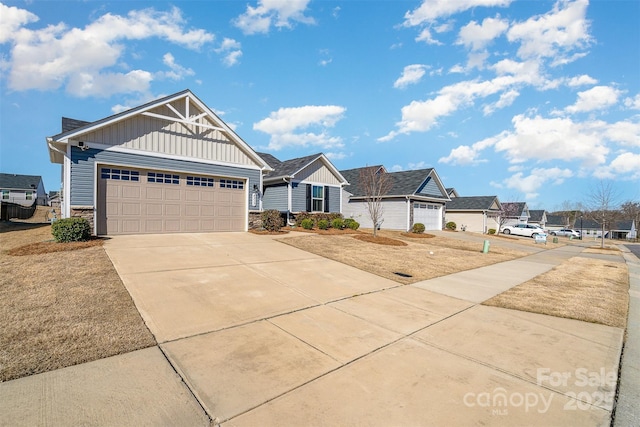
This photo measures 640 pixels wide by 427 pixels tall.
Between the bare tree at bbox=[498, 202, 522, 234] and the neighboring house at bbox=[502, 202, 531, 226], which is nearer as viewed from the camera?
the bare tree at bbox=[498, 202, 522, 234]

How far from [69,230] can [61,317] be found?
696 cm

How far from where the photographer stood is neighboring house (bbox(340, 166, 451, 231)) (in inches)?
1000

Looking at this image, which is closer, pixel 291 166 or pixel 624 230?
pixel 291 166

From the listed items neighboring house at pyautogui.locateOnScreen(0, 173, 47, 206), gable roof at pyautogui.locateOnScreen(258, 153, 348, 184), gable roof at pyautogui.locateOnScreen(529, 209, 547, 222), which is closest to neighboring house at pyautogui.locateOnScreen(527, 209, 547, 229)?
gable roof at pyautogui.locateOnScreen(529, 209, 547, 222)

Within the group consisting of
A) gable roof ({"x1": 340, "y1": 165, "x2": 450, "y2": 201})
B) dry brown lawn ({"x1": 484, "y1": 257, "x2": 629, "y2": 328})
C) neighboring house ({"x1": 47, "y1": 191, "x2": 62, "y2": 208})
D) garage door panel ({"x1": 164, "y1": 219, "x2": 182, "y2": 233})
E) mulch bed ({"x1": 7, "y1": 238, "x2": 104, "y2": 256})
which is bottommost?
dry brown lawn ({"x1": 484, "y1": 257, "x2": 629, "y2": 328})

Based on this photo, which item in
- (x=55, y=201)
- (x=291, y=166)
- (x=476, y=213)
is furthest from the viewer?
(x=476, y=213)

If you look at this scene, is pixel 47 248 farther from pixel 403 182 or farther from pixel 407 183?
pixel 403 182

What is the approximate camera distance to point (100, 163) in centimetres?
1164

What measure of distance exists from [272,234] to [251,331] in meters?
10.4

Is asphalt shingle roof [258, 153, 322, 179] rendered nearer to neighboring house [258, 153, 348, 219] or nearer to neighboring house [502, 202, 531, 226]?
neighboring house [258, 153, 348, 219]

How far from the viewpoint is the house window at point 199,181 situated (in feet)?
45.3

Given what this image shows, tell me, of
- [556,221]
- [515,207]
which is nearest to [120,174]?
[515,207]

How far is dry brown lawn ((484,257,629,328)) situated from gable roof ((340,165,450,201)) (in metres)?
15.4

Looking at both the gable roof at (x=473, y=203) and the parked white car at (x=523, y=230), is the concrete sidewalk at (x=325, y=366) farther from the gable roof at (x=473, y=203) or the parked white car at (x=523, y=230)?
the parked white car at (x=523, y=230)
